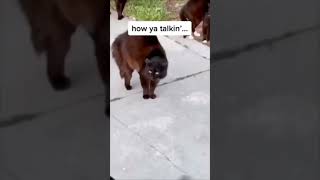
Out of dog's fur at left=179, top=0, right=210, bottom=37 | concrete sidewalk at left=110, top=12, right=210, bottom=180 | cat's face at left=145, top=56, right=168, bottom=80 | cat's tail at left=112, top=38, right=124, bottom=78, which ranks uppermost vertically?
dog's fur at left=179, top=0, right=210, bottom=37

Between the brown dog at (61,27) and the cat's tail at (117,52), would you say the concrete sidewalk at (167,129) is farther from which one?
the brown dog at (61,27)

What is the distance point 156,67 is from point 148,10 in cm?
40

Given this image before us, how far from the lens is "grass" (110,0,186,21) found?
3.32 metres

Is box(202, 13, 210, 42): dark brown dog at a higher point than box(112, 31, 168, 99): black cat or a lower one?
higher

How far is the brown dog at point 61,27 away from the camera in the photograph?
10.4 feet

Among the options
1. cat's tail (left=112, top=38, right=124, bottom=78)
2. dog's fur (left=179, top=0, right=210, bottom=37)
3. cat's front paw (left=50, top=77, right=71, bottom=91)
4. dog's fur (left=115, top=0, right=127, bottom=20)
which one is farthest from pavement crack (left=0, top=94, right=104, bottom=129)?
dog's fur (left=179, top=0, right=210, bottom=37)

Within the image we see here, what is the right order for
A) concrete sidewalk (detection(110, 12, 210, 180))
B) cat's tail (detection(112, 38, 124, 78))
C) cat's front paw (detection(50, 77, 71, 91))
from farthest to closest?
concrete sidewalk (detection(110, 12, 210, 180))
cat's tail (detection(112, 38, 124, 78))
cat's front paw (detection(50, 77, 71, 91))

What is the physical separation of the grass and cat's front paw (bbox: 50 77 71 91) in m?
0.36

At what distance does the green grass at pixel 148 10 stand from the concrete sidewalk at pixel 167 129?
0.89ft

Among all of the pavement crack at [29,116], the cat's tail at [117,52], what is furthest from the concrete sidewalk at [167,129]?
the pavement crack at [29,116]
